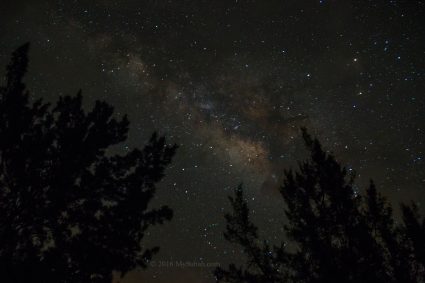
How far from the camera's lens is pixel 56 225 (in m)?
8.22

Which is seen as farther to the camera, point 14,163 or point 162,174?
point 162,174

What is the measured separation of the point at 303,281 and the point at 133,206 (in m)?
7.44

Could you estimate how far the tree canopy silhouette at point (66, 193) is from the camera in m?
7.73

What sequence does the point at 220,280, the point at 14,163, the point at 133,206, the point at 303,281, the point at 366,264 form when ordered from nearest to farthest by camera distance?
the point at 14,163 < the point at 133,206 < the point at 366,264 < the point at 303,281 < the point at 220,280

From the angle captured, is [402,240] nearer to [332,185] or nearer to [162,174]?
[332,185]

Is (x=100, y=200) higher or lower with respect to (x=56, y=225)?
higher

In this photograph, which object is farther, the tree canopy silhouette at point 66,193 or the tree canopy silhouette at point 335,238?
the tree canopy silhouette at point 335,238

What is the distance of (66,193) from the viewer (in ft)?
26.7

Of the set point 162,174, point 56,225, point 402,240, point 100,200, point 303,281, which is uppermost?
point 162,174

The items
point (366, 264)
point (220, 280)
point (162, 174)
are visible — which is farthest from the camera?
point (220, 280)

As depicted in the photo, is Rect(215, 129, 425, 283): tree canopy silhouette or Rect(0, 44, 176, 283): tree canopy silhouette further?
Rect(215, 129, 425, 283): tree canopy silhouette

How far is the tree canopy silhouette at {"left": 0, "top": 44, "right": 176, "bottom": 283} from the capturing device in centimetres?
773

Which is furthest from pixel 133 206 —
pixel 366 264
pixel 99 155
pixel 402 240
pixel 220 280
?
pixel 402 240

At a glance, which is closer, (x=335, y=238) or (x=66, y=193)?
(x=66, y=193)
